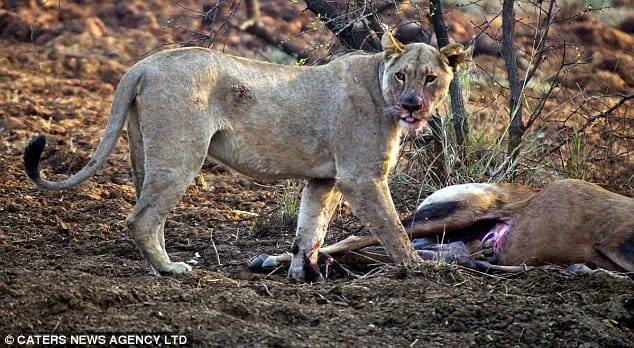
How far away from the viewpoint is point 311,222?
20.9 feet

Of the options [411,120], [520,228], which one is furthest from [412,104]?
[520,228]

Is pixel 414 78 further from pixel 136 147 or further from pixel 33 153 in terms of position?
pixel 33 153

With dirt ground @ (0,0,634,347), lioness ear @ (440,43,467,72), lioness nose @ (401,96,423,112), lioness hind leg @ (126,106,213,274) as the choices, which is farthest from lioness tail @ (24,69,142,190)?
lioness ear @ (440,43,467,72)

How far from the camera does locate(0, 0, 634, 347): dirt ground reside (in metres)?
4.45

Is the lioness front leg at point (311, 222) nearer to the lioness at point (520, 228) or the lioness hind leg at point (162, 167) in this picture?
the lioness at point (520, 228)

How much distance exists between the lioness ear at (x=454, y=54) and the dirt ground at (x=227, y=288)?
1.17 metres

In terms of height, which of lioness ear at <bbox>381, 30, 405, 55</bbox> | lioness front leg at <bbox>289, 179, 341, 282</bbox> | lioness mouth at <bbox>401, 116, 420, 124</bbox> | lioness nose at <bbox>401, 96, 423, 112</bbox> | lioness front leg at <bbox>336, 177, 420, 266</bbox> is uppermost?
lioness ear at <bbox>381, 30, 405, 55</bbox>

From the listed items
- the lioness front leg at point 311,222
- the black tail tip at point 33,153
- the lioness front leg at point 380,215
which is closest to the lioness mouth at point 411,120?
→ the lioness front leg at point 380,215

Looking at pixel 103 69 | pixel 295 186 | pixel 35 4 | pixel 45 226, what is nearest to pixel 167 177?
pixel 45 226

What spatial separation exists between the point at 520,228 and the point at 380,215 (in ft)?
3.59

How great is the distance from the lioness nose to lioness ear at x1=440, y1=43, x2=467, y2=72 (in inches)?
16.3

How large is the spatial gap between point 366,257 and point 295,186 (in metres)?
1.77

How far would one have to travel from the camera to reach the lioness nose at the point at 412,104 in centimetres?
584

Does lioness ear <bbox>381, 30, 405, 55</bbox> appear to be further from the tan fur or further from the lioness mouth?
the tan fur
